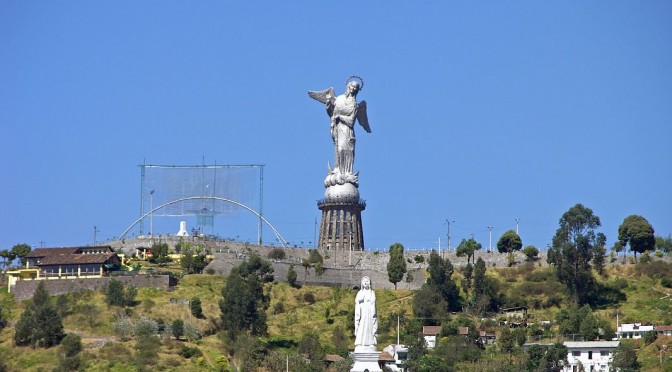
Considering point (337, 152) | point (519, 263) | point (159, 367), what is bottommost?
point (159, 367)

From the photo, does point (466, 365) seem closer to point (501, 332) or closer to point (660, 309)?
point (501, 332)

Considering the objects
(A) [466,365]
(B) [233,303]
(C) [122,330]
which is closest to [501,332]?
(A) [466,365]

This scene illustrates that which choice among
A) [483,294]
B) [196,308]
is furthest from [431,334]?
[196,308]

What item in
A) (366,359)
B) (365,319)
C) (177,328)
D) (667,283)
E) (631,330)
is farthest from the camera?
(667,283)

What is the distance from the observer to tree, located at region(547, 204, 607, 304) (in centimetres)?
10794

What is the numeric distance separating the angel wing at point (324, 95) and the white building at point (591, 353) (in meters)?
34.0

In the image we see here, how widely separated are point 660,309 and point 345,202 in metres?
27.3

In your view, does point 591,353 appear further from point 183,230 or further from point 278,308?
point 183,230

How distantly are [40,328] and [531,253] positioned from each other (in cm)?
3933

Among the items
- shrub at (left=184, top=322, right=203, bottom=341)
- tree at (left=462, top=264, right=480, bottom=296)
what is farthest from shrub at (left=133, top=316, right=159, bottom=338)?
tree at (left=462, top=264, right=480, bottom=296)

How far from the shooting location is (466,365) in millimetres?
91750

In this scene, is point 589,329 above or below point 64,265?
below

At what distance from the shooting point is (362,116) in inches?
4926

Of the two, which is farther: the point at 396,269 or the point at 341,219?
the point at 341,219
